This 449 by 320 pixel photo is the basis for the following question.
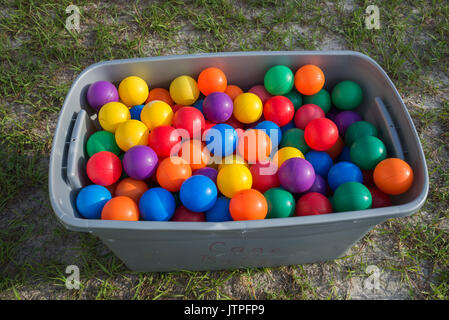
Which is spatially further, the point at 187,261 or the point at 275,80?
the point at 275,80

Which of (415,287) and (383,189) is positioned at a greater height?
(383,189)

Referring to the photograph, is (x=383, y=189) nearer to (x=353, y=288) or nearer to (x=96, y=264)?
(x=353, y=288)

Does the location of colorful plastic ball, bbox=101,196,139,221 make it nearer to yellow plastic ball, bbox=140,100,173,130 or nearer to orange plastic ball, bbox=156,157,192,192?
orange plastic ball, bbox=156,157,192,192

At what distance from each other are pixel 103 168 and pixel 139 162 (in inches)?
5.8

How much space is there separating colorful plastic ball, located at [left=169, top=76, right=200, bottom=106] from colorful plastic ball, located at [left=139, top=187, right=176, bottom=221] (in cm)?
49

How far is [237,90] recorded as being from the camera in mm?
1721

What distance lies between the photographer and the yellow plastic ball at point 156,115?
5.16 feet

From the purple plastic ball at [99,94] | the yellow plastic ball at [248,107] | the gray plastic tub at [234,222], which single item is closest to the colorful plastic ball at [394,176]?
the gray plastic tub at [234,222]

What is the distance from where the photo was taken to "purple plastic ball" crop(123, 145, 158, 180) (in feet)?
4.70

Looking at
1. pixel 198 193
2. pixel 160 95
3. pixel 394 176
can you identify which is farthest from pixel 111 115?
pixel 394 176

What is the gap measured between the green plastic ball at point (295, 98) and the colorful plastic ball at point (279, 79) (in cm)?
9

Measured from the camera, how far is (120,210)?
4.26 feet
